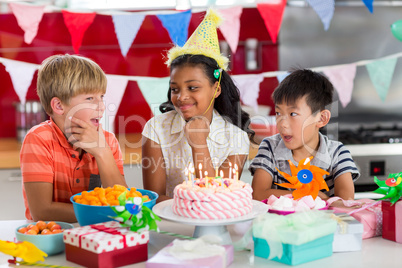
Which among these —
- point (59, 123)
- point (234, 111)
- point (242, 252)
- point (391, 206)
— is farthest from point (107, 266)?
point (234, 111)

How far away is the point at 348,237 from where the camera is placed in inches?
41.5

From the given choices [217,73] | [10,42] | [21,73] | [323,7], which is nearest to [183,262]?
[217,73]

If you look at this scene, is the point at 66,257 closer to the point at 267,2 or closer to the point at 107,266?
the point at 107,266

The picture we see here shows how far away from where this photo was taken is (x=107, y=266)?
95cm

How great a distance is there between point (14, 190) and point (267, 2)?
1.87 meters

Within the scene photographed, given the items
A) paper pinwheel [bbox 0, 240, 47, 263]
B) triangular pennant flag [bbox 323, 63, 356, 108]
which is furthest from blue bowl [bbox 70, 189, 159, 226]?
triangular pennant flag [bbox 323, 63, 356, 108]

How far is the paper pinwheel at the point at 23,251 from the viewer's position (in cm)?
95

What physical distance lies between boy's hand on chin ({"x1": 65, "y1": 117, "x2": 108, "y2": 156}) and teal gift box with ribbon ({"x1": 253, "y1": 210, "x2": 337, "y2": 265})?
0.73 metres

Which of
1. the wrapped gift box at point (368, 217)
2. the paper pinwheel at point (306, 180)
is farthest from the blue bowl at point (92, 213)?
the wrapped gift box at point (368, 217)

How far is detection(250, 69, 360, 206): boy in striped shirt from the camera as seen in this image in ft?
5.53

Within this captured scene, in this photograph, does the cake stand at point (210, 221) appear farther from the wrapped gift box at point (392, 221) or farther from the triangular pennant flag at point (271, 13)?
the triangular pennant flag at point (271, 13)

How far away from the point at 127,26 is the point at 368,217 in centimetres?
170

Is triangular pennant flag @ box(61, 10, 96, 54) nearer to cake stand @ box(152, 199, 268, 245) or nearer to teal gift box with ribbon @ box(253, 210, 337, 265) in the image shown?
cake stand @ box(152, 199, 268, 245)

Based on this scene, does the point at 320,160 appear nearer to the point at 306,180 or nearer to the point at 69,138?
the point at 306,180
